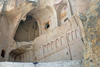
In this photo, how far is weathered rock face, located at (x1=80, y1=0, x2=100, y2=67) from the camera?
587 centimetres

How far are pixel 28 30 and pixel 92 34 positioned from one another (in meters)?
10.7

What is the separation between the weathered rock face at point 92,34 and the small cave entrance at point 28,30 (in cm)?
971

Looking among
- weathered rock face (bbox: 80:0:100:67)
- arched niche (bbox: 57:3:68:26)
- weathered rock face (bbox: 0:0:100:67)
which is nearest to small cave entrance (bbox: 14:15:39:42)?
weathered rock face (bbox: 0:0:100:67)

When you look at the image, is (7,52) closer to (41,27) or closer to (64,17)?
(41,27)

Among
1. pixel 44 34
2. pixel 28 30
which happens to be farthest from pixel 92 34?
pixel 28 30

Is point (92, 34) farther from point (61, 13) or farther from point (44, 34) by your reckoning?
point (61, 13)

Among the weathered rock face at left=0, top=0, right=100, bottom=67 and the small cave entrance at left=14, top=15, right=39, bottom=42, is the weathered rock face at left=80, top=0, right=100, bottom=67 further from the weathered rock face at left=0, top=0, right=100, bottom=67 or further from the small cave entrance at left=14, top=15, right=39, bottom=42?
the small cave entrance at left=14, top=15, right=39, bottom=42

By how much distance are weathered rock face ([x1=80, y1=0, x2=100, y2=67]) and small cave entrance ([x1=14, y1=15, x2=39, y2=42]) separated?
9709 millimetres

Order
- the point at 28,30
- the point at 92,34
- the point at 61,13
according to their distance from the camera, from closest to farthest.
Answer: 1. the point at 92,34
2. the point at 61,13
3. the point at 28,30

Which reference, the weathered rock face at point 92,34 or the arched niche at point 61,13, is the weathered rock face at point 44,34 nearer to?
the arched niche at point 61,13

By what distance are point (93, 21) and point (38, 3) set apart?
8.36m

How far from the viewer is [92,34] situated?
6070 millimetres

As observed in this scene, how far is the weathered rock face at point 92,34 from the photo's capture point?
5.87m

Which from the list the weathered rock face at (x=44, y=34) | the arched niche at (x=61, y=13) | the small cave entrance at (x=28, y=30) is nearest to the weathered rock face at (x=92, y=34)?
the weathered rock face at (x=44, y=34)
